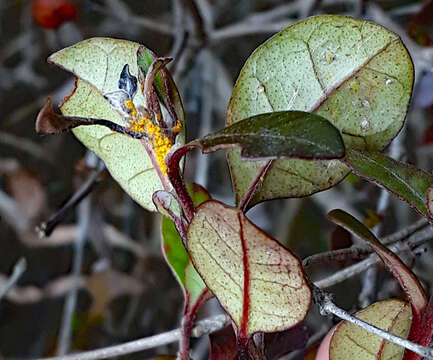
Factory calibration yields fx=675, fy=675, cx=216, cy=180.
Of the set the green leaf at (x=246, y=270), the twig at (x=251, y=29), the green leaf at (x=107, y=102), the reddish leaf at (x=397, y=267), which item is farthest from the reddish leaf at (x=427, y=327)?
the twig at (x=251, y=29)

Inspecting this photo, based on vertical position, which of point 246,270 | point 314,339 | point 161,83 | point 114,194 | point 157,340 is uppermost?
point 161,83

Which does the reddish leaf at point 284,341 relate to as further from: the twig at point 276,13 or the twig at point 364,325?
the twig at point 276,13

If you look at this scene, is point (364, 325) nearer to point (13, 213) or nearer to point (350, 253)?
point (350, 253)

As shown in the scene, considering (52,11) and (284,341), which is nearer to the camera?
(284,341)

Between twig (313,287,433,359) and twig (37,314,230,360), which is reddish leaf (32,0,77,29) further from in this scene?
twig (313,287,433,359)

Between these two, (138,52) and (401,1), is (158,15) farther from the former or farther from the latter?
(138,52)

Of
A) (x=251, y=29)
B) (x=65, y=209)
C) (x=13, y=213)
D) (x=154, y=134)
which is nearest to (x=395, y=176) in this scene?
(x=154, y=134)

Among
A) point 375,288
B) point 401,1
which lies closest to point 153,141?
point 375,288
